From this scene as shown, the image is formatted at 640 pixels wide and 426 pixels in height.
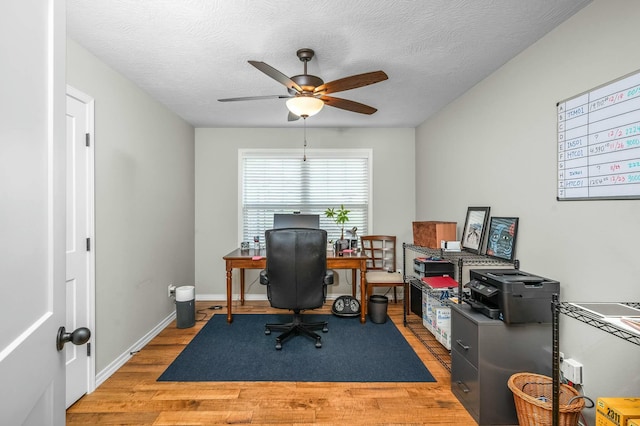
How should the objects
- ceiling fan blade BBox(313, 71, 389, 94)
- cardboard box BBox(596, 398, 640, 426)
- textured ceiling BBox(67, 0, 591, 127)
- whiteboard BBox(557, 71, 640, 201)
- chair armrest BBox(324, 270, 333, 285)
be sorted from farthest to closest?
chair armrest BBox(324, 270, 333, 285) < ceiling fan blade BBox(313, 71, 389, 94) < textured ceiling BBox(67, 0, 591, 127) < whiteboard BBox(557, 71, 640, 201) < cardboard box BBox(596, 398, 640, 426)

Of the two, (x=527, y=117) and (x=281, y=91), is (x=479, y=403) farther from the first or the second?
(x=281, y=91)

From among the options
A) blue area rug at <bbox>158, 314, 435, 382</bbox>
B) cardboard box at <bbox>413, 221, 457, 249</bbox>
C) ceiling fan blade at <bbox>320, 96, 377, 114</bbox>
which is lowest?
blue area rug at <bbox>158, 314, 435, 382</bbox>

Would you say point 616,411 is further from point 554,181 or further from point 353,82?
point 353,82

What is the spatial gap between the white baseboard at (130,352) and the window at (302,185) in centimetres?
149

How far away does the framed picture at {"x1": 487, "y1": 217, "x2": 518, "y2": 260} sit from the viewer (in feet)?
7.64

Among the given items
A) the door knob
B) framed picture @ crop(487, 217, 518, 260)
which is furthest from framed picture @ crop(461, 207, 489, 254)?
the door knob

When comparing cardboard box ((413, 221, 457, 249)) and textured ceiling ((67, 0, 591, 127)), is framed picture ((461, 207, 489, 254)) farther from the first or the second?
textured ceiling ((67, 0, 591, 127))

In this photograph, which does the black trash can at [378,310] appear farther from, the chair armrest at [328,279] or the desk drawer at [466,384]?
the desk drawer at [466,384]

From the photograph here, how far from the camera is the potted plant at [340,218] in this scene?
3715 mm

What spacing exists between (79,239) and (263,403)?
1724 mm

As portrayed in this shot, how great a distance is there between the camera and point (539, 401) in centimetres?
160

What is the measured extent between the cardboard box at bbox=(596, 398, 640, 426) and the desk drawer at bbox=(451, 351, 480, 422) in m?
0.60

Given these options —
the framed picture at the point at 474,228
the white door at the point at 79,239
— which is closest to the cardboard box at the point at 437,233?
the framed picture at the point at 474,228

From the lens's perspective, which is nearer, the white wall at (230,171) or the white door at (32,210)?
the white door at (32,210)
